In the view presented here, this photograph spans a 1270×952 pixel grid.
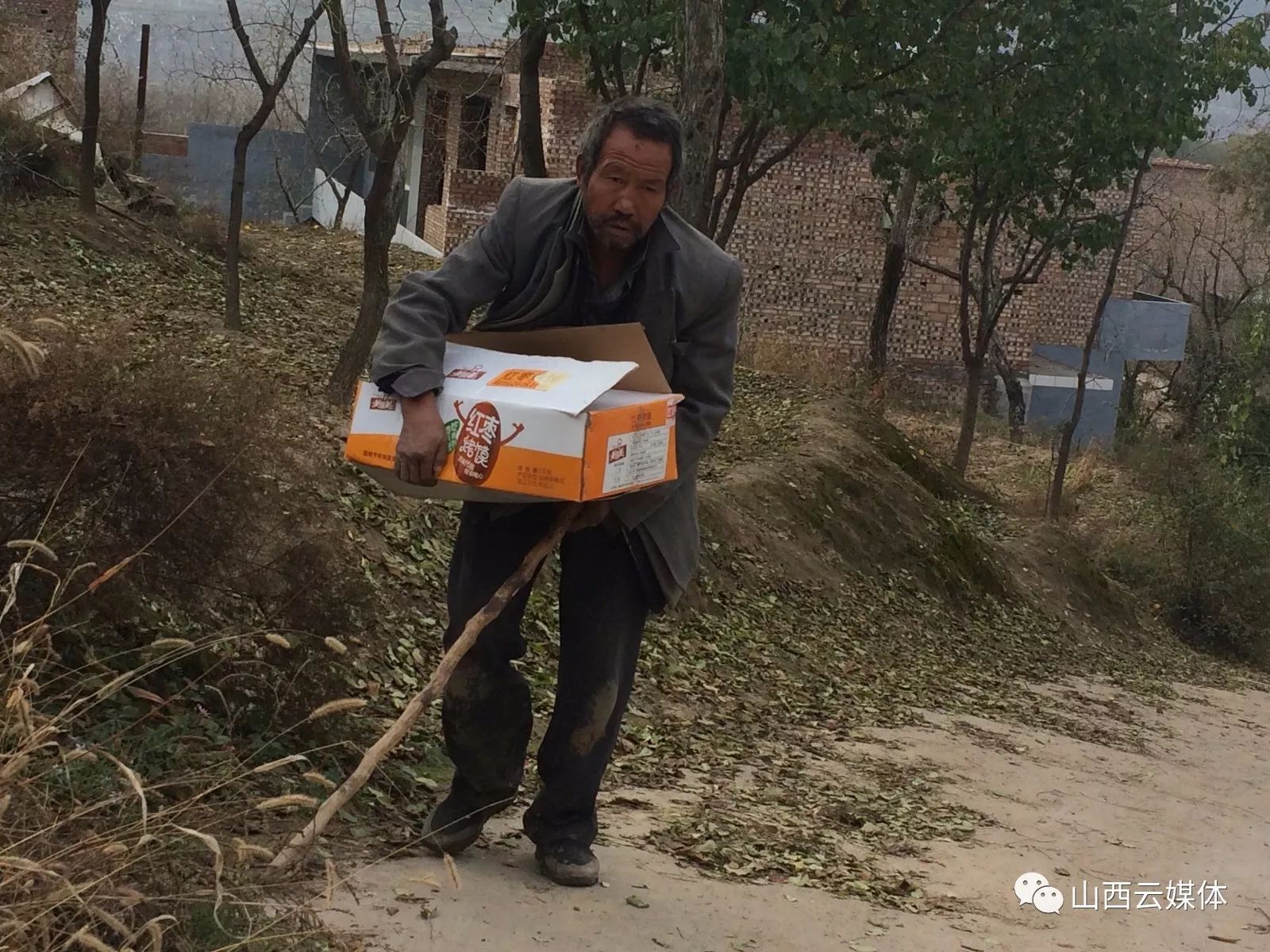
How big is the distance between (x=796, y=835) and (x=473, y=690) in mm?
1817

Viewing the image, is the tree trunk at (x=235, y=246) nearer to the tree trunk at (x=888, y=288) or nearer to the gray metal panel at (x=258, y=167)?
the tree trunk at (x=888, y=288)

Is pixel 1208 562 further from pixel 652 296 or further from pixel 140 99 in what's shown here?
pixel 140 99

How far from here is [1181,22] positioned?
13430 mm

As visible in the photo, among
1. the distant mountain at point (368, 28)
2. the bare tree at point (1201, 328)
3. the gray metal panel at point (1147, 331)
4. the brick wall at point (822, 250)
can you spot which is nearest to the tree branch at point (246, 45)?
the distant mountain at point (368, 28)

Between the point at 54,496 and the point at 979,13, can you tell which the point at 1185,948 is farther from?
the point at 979,13

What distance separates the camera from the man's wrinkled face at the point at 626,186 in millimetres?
3533

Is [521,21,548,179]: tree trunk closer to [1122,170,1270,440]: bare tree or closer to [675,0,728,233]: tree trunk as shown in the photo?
[675,0,728,233]: tree trunk

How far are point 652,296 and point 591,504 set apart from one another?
1.75ft

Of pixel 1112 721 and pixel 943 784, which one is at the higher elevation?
pixel 943 784

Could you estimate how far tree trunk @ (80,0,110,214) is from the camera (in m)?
12.5

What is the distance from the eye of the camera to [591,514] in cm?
358

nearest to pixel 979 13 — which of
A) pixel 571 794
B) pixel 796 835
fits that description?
pixel 796 835

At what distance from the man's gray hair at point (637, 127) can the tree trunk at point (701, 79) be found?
5227mm

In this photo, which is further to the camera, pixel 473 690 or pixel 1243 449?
pixel 1243 449
